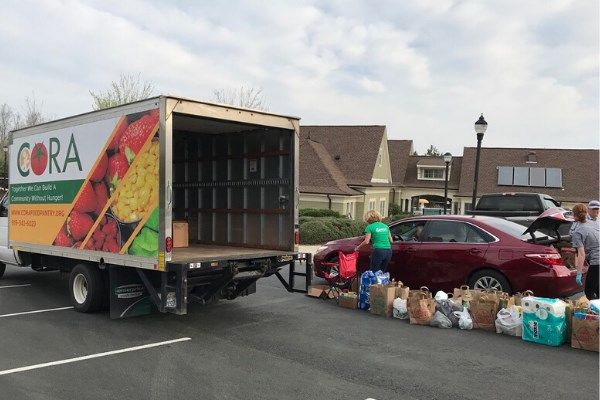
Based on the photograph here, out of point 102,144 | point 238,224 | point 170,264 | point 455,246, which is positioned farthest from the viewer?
point 238,224

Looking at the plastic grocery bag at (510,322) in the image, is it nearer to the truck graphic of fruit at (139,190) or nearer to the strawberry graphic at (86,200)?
the truck graphic of fruit at (139,190)

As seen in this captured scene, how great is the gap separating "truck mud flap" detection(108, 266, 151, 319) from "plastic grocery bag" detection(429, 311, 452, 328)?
404cm

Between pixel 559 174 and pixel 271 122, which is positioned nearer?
pixel 271 122

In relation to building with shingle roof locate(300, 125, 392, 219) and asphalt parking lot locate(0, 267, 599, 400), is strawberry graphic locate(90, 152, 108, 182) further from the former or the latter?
building with shingle roof locate(300, 125, 392, 219)

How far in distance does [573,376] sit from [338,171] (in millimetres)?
26996

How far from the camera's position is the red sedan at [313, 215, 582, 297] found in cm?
786

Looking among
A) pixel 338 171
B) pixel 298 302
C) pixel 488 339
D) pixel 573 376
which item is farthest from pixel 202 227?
pixel 338 171

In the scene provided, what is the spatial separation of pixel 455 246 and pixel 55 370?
6.12 metres

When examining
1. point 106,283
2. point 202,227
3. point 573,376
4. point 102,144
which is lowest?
point 573,376

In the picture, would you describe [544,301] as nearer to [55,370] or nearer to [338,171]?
[55,370]

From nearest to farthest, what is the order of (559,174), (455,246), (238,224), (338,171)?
(455,246) < (238,224) < (338,171) < (559,174)

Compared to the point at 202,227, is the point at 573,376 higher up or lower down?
lower down

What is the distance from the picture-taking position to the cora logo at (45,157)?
7973mm

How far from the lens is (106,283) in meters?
7.85
